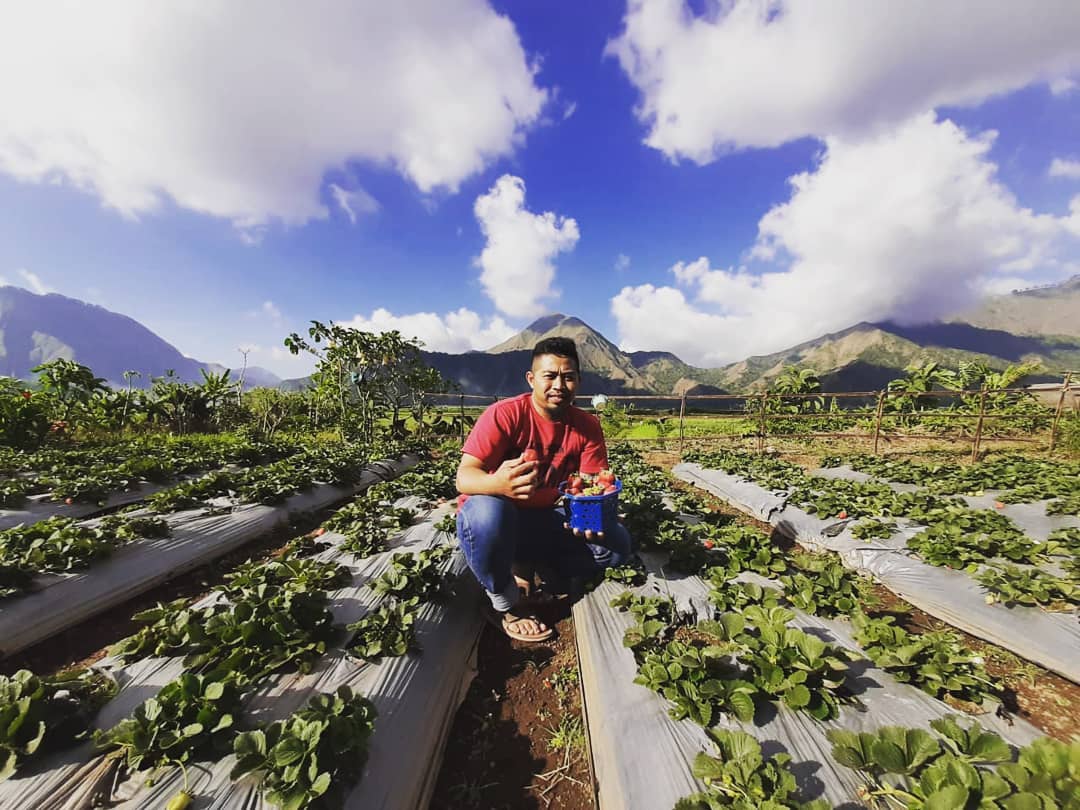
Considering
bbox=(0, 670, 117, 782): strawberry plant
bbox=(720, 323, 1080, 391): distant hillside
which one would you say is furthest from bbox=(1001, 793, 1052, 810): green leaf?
bbox=(720, 323, 1080, 391): distant hillside

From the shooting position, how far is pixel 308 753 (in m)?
1.47

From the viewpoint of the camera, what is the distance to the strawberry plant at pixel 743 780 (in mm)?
1356

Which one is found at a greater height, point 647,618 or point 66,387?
point 66,387

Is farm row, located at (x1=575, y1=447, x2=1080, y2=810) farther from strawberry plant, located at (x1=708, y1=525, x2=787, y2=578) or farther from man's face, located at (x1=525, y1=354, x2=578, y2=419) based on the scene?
man's face, located at (x1=525, y1=354, x2=578, y2=419)

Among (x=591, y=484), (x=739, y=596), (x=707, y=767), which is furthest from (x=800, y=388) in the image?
(x=707, y=767)

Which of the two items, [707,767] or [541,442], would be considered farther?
[541,442]

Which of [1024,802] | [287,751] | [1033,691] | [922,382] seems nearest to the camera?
[1024,802]

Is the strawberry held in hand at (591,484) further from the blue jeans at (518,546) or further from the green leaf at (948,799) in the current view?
the green leaf at (948,799)

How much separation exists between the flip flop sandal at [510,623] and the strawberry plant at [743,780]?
4.80 ft

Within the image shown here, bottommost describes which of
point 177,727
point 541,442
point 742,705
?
point 742,705

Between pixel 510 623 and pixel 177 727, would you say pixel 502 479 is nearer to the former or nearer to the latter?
pixel 510 623

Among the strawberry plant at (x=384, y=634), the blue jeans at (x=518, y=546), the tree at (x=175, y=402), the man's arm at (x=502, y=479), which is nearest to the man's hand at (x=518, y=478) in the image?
the man's arm at (x=502, y=479)

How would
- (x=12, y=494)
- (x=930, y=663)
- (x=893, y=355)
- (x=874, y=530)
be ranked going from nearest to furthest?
(x=930, y=663) → (x=874, y=530) → (x=12, y=494) → (x=893, y=355)

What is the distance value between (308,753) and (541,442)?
6.56ft
